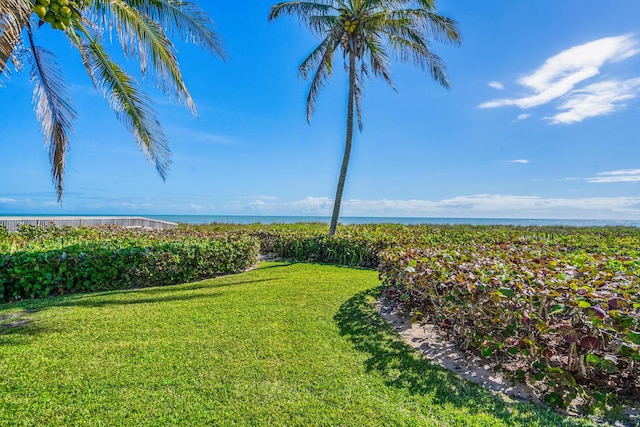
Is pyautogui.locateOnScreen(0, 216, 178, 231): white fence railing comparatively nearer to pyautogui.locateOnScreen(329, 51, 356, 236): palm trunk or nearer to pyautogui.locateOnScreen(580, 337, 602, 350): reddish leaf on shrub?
pyautogui.locateOnScreen(329, 51, 356, 236): palm trunk

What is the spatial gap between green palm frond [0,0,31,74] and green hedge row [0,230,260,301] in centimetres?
312

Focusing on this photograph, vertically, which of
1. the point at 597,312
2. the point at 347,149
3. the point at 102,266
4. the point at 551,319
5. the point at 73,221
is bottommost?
the point at 102,266

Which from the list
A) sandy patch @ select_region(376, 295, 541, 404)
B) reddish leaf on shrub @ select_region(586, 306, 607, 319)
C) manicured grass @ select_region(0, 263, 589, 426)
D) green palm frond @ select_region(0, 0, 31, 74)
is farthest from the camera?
green palm frond @ select_region(0, 0, 31, 74)

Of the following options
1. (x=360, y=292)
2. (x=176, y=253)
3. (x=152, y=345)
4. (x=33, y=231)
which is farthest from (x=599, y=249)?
(x=33, y=231)

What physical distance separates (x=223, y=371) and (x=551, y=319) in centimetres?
310

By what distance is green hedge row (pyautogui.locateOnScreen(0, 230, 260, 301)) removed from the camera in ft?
18.4

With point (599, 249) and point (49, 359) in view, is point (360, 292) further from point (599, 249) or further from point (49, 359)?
point (599, 249)

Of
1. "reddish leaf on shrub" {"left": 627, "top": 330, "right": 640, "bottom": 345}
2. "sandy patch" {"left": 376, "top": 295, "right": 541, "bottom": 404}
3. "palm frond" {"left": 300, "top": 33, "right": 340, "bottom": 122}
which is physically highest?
"palm frond" {"left": 300, "top": 33, "right": 340, "bottom": 122}

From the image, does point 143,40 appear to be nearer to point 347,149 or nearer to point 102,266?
point 102,266

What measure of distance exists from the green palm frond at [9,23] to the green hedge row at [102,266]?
10.2 feet

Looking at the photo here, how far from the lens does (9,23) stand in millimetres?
3598

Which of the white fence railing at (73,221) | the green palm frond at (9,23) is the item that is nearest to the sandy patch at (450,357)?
the green palm frond at (9,23)

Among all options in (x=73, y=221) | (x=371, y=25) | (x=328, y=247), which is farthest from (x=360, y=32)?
(x=73, y=221)

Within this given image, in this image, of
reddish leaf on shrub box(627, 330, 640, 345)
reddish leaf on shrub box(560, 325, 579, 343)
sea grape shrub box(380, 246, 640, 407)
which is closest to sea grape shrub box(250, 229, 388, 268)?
sea grape shrub box(380, 246, 640, 407)
